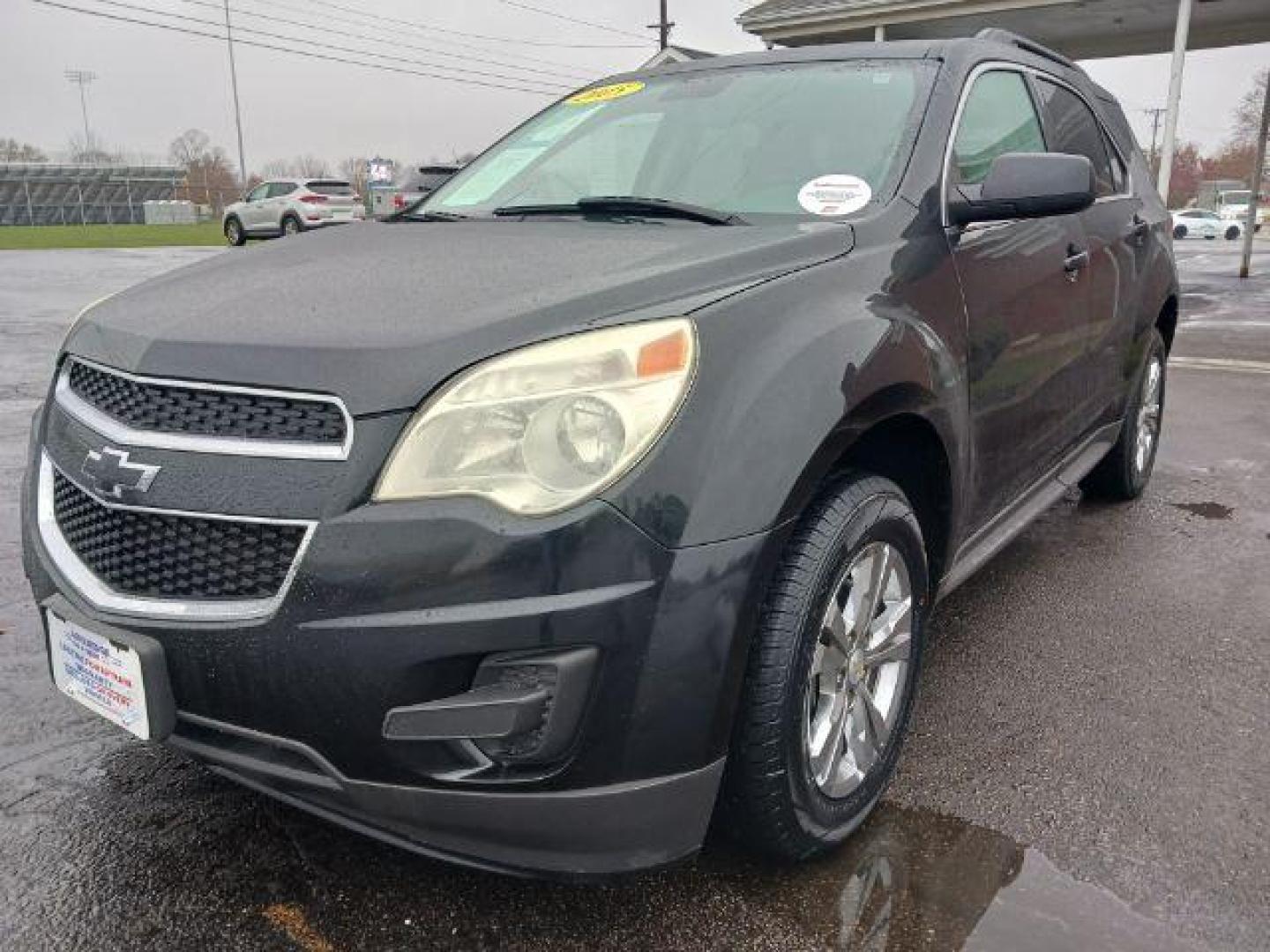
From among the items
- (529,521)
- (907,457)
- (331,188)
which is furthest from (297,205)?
(529,521)

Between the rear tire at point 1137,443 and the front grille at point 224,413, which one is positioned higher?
the front grille at point 224,413

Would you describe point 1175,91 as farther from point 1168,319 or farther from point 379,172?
point 379,172

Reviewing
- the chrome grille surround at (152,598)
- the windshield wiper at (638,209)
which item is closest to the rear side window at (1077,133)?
the windshield wiper at (638,209)

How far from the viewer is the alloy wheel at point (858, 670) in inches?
81.1

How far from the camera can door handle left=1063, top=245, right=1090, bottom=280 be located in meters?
3.22

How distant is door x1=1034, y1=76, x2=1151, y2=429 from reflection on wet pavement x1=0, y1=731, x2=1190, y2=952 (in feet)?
6.55

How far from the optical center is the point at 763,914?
1991 millimetres

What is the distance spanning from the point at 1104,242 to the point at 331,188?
24.9 meters

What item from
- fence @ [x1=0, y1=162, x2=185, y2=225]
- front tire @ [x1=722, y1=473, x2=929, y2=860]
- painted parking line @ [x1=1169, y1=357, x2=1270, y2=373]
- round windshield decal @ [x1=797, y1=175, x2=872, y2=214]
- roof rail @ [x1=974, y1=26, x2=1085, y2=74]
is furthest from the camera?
fence @ [x1=0, y1=162, x2=185, y2=225]

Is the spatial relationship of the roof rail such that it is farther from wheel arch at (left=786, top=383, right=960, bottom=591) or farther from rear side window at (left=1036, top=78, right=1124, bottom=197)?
wheel arch at (left=786, top=383, right=960, bottom=591)

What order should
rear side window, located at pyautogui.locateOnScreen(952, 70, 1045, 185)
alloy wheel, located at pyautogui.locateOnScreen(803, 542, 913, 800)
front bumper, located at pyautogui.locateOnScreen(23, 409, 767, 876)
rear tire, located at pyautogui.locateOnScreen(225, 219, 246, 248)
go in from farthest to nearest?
rear tire, located at pyautogui.locateOnScreen(225, 219, 246, 248), rear side window, located at pyautogui.locateOnScreen(952, 70, 1045, 185), alloy wheel, located at pyautogui.locateOnScreen(803, 542, 913, 800), front bumper, located at pyautogui.locateOnScreen(23, 409, 767, 876)

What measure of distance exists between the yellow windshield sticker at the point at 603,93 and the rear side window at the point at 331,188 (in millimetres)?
23877

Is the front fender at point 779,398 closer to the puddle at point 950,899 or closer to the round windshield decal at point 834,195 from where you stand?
the round windshield decal at point 834,195

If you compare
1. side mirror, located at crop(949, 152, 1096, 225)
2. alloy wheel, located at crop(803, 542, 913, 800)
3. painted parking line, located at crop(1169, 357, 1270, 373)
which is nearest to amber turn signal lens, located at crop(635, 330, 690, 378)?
alloy wheel, located at crop(803, 542, 913, 800)
